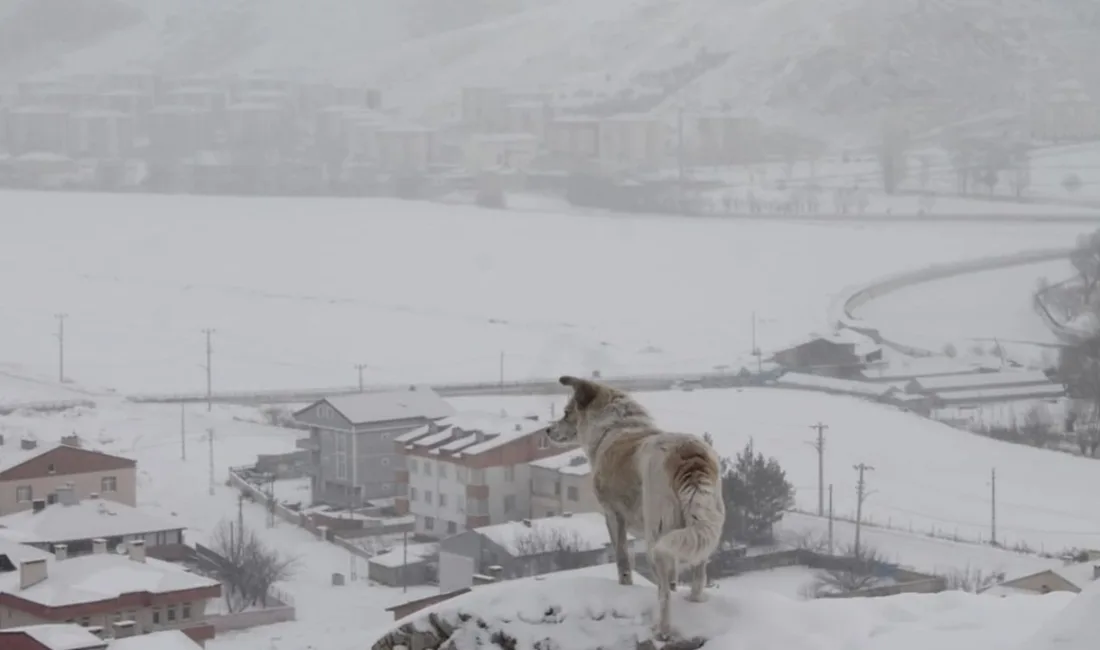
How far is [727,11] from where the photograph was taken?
26094 mm

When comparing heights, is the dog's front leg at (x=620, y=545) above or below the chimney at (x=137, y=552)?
above

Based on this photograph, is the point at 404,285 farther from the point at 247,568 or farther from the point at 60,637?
the point at 60,637

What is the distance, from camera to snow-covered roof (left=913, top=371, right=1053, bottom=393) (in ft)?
34.0

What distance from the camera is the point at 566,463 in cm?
646

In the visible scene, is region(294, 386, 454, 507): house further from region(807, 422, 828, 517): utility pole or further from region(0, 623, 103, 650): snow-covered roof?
region(0, 623, 103, 650): snow-covered roof

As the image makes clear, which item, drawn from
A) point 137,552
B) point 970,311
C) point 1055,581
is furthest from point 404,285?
point 1055,581

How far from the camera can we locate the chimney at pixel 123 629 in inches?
182

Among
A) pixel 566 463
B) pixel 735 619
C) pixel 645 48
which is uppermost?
pixel 645 48

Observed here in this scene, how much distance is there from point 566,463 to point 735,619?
4915 millimetres

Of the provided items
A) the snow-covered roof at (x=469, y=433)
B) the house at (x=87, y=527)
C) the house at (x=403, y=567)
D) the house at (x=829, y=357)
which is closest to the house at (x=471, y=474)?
the snow-covered roof at (x=469, y=433)

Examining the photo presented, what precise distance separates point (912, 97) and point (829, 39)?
1410 mm

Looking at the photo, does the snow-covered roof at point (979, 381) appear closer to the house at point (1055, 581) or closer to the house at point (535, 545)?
the house at point (535, 545)

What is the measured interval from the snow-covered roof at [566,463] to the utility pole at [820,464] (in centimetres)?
93

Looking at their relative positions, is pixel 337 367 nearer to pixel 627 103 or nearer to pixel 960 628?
pixel 960 628
